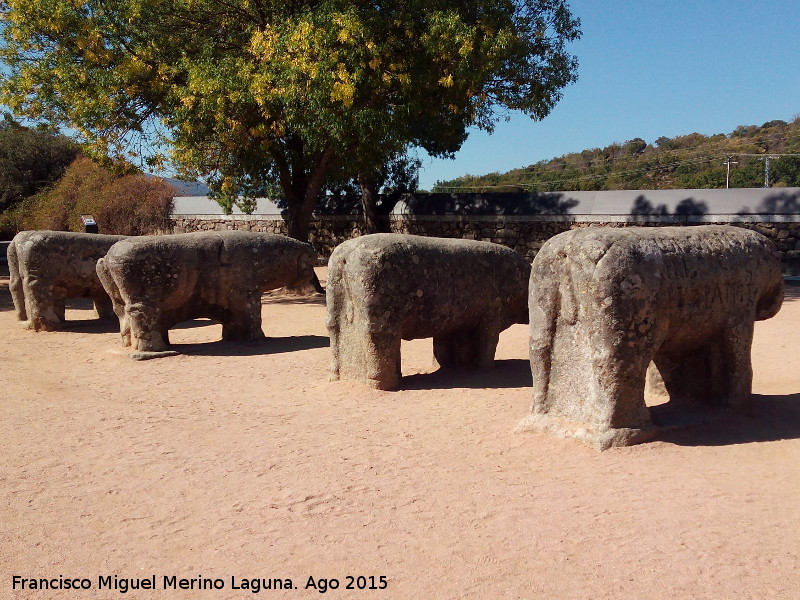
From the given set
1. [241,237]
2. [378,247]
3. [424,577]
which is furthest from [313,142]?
[424,577]

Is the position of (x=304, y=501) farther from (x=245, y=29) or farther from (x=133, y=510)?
(x=245, y=29)

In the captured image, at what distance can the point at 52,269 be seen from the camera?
11.8m

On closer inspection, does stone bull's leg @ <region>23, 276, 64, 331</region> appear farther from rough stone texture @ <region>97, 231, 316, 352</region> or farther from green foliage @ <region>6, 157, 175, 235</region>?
green foliage @ <region>6, 157, 175, 235</region>

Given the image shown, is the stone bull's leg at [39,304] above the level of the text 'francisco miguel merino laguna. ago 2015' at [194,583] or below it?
above

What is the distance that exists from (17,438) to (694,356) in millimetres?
5381

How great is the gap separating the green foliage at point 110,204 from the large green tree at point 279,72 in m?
7.51

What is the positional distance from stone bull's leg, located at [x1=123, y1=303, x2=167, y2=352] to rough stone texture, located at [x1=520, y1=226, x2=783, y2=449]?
18.3ft

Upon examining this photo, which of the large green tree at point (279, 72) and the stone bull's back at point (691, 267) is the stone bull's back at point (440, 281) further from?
the large green tree at point (279, 72)

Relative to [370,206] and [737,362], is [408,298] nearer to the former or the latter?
[737,362]

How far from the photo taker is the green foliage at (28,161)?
2638 cm

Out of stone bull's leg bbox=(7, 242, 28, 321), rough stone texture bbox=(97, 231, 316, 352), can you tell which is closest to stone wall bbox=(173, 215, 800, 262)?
rough stone texture bbox=(97, 231, 316, 352)

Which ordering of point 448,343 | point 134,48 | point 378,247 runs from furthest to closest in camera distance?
1. point 134,48
2. point 448,343
3. point 378,247

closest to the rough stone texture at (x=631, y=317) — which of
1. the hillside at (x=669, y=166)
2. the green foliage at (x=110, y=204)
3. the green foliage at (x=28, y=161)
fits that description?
the green foliage at (x=110, y=204)

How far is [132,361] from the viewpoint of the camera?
30.6 feet
